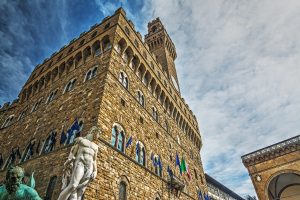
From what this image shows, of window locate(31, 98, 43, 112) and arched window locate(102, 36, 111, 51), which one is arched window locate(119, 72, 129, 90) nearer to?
arched window locate(102, 36, 111, 51)

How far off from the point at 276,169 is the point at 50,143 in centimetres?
1963

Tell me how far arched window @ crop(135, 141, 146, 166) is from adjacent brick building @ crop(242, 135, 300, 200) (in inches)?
551

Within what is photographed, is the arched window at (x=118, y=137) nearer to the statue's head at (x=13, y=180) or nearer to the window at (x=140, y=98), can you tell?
the window at (x=140, y=98)

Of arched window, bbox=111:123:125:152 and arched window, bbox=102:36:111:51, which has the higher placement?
arched window, bbox=102:36:111:51

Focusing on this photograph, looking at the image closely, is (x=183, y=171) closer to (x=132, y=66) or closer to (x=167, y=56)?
(x=132, y=66)

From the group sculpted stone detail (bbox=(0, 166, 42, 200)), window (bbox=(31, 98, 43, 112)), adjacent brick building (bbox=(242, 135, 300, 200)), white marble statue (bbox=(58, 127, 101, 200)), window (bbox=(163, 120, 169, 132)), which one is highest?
window (bbox=(31, 98, 43, 112))

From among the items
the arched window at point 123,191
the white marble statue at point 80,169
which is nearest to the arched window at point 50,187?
the white marble statue at point 80,169

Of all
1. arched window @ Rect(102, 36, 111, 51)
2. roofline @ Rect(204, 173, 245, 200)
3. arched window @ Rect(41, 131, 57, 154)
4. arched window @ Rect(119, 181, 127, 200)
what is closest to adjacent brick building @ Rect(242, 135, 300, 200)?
roofline @ Rect(204, 173, 245, 200)

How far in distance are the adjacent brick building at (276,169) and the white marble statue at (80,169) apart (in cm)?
1873

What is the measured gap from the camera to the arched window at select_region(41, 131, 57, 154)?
31.3 feet

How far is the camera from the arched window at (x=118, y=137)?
9.05 metres

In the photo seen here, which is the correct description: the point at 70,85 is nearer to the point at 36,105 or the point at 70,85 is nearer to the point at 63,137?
the point at 36,105

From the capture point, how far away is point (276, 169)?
713 inches

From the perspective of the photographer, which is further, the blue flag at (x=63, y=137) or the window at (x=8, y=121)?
the window at (x=8, y=121)
